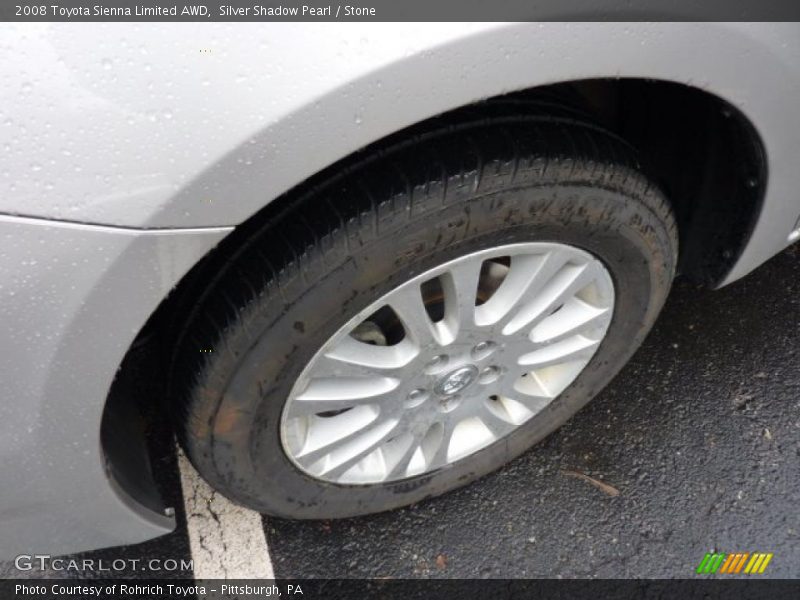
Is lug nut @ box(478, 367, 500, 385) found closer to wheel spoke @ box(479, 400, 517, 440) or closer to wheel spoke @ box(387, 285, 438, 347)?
wheel spoke @ box(479, 400, 517, 440)

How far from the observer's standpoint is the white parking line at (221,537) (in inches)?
75.3

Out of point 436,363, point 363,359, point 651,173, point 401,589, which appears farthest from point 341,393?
point 651,173

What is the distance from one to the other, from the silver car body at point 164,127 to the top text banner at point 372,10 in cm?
1

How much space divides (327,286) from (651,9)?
65 cm

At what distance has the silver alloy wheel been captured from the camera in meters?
1.46

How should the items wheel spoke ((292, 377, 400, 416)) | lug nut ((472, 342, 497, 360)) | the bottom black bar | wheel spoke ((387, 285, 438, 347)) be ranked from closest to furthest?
wheel spoke ((387, 285, 438, 347))
wheel spoke ((292, 377, 400, 416))
lug nut ((472, 342, 497, 360))
the bottom black bar

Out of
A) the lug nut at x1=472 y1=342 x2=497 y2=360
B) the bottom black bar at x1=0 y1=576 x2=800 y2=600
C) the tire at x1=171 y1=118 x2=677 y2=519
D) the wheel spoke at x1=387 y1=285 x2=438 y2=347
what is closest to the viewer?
the tire at x1=171 y1=118 x2=677 y2=519

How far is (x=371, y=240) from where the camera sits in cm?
125

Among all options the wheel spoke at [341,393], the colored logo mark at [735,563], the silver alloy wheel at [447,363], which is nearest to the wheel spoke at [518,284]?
the silver alloy wheel at [447,363]

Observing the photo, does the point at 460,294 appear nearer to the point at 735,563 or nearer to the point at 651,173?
the point at 651,173

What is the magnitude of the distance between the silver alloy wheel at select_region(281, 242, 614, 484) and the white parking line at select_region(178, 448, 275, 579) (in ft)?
1.23

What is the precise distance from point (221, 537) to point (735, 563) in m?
1.26

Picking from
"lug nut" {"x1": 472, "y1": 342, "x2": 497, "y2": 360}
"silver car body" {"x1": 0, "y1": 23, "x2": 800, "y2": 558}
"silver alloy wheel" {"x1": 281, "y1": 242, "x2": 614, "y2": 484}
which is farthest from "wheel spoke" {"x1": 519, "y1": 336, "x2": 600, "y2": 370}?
"silver car body" {"x1": 0, "y1": 23, "x2": 800, "y2": 558}

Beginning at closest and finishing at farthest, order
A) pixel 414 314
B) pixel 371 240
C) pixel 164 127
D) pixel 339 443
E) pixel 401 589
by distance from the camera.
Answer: pixel 164 127 < pixel 371 240 < pixel 414 314 < pixel 339 443 < pixel 401 589
